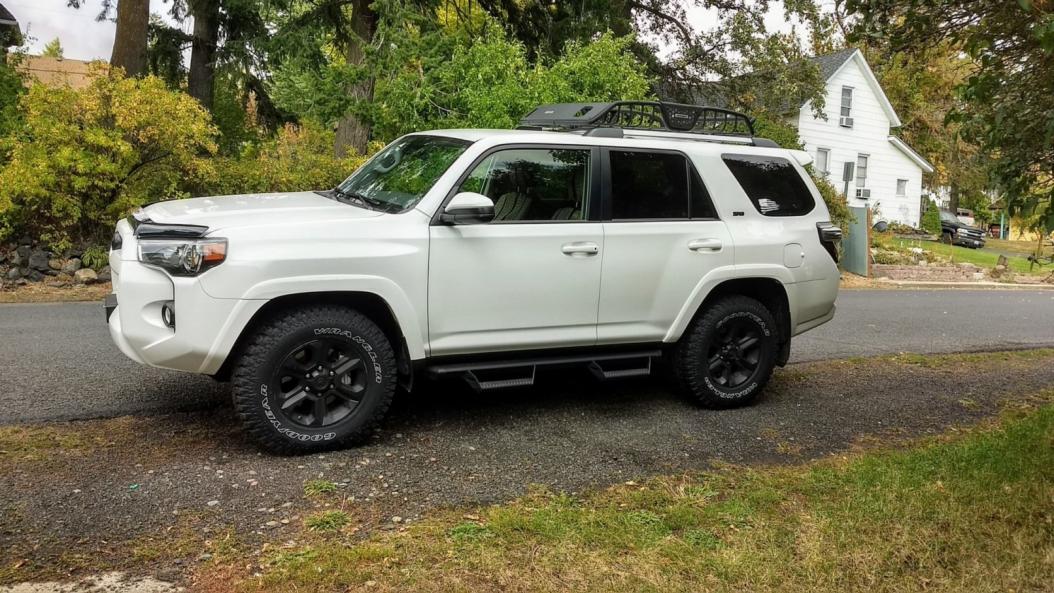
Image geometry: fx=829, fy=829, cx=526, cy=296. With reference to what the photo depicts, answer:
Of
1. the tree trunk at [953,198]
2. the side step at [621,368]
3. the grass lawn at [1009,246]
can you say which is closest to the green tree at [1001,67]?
the side step at [621,368]

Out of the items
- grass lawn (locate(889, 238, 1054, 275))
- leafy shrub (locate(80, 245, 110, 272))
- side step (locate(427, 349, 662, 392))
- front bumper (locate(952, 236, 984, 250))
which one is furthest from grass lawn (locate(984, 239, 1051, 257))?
side step (locate(427, 349, 662, 392))

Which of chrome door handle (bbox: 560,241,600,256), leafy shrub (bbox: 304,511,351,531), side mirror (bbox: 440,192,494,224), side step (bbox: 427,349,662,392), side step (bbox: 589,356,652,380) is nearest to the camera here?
leafy shrub (bbox: 304,511,351,531)

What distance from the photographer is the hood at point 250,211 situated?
4551mm

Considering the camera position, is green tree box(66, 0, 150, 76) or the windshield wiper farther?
green tree box(66, 0, 150, 76)

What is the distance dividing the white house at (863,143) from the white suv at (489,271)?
96.4ft

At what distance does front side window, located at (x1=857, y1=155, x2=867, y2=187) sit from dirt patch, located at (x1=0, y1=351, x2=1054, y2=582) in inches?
1305

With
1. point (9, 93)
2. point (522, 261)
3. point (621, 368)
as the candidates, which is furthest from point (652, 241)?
point (9, 93)

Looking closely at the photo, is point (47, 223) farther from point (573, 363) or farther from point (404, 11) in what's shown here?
point (573, 363)

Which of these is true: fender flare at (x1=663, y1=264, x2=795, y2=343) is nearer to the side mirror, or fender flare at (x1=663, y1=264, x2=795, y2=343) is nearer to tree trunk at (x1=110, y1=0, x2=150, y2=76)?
the side mirror

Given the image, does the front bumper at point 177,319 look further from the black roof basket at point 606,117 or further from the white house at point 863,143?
the white house at point 863,143

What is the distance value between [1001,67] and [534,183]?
10.4 ft

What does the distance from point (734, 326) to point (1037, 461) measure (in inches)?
81.5

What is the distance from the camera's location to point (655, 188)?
5.80 meters

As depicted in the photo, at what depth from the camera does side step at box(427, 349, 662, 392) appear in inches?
200
